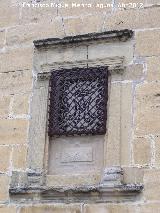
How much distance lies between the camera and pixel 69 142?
5.16 m

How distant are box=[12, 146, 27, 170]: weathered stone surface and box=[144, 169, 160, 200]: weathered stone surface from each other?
3.98ft

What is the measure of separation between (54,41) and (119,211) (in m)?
1.84

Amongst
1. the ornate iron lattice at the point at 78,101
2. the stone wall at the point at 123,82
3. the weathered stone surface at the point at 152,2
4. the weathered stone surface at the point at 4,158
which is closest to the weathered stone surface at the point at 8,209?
the stone wall at the point at 123,82

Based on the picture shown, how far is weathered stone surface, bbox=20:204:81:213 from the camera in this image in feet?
15.9

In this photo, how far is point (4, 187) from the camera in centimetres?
518

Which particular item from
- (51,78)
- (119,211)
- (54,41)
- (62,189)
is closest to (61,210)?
(62,189)

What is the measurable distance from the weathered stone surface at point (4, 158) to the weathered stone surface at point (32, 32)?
115 centimetres

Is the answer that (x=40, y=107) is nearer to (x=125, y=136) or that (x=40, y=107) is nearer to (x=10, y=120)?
(x=10, y=120)

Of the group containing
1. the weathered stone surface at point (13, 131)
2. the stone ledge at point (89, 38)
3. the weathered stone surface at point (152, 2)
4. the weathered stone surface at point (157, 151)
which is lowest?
the weathered stone surface at point (157, 151)

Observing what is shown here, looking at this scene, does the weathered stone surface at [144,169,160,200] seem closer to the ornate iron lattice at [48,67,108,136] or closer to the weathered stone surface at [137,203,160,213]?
the weathered stone surface at [137,203,160,213]

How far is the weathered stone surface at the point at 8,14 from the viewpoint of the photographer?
5.78 m

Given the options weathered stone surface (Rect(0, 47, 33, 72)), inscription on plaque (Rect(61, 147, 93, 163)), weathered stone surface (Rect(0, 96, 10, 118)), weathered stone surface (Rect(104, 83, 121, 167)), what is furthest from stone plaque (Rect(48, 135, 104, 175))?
weathered stone surface (Rect(0, 47, 33, 72))

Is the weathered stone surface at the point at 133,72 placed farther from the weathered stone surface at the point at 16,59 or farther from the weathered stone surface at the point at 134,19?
the weathered stone surface at the point at 16,59

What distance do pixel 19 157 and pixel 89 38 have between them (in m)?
1.36
